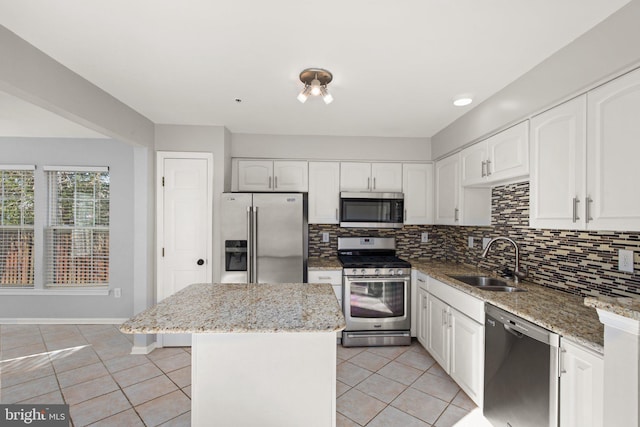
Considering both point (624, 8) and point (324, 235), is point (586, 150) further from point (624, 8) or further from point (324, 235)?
point (324, 235)

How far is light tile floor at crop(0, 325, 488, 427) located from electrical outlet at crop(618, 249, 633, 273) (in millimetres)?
1340

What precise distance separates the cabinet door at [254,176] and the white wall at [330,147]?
0.11m

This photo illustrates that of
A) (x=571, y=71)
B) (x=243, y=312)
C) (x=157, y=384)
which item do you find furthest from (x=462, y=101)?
(x=157, y=384)

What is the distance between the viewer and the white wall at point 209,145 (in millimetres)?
3094

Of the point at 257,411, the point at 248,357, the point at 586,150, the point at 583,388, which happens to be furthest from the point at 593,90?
the point at 257,411

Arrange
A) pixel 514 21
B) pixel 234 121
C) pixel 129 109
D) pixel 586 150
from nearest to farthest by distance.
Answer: pixel 514 21
pixel 586 150
pixel 129 109
pixel 234 121

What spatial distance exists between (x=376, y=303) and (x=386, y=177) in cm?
153

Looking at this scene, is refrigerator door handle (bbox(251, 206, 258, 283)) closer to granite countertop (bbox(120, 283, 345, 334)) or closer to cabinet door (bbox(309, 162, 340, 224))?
cabinet door (bbox(309, 162, 340, 224))

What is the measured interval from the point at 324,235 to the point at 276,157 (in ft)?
3.83

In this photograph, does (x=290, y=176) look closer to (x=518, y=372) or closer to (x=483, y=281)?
(x=483, y=281)

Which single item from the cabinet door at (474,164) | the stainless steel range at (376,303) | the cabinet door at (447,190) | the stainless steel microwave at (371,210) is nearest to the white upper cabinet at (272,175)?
the stainless steel microwave at (371,210)

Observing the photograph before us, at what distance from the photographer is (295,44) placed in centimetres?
163

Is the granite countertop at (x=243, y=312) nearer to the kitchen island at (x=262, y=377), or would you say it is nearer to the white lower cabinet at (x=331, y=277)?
the kitchen island at (x=262, y=377)

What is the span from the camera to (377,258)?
3486mm
